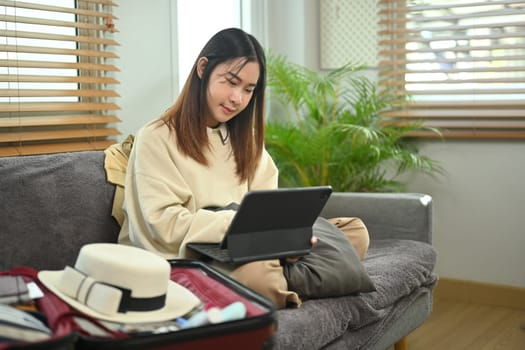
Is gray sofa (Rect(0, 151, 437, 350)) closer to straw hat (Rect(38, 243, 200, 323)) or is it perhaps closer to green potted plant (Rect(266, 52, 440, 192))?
straw hat (Rect(38, 243, 200, 323))

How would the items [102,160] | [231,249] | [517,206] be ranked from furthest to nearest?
1. [517,206]
2. [102,160]
3. [231,249]

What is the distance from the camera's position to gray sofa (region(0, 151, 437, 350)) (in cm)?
213

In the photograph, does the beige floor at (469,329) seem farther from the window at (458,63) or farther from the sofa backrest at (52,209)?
the sofa backrest at (52,209)

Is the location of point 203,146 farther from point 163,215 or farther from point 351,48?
point 351,48

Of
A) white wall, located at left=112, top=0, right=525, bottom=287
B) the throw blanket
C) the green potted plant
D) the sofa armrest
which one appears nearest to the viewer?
the throw blanket

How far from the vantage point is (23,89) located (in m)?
2.71

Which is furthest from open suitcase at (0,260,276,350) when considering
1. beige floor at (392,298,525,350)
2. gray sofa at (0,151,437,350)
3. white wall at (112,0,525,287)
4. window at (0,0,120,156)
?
white wall at (112,0,525,287)

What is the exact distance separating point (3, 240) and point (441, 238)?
2405 mm


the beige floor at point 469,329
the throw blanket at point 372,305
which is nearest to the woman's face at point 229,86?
the throw blanket at point 372,305

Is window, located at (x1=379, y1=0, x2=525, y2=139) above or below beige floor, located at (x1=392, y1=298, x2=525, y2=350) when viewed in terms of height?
above

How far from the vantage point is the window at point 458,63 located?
3.69 meters

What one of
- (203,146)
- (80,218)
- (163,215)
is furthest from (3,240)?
(203,146)

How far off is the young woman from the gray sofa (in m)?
0.10

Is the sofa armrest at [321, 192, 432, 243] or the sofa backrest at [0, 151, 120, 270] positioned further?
the sofa armrest at [321, 192, 432, 243]
